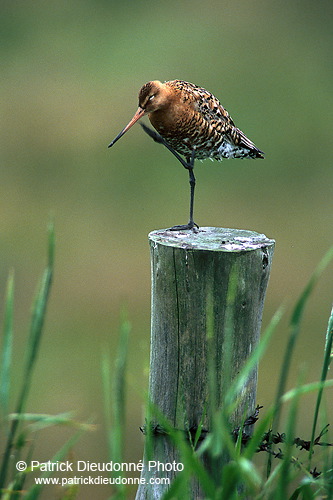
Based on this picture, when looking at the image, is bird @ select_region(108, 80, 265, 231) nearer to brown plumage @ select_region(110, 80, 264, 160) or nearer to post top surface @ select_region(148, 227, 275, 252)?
brown plumage @ select_region(110, 80, 264, 160)

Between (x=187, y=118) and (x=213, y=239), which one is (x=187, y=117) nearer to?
(x=187, y=118)

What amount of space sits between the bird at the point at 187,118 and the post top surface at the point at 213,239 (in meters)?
0.48

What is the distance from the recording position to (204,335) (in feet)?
5.97

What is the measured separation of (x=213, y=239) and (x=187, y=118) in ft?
2.99

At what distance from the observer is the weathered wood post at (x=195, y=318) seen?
5.90 feet

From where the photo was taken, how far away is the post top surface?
1863 millimetres

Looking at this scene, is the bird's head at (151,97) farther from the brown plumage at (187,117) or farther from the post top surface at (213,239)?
the post top surface at (213,239)

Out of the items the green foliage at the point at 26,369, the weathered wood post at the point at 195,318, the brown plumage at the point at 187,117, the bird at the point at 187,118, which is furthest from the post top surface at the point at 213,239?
the green foliage at the point at 26,369

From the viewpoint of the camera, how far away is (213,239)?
204 cm

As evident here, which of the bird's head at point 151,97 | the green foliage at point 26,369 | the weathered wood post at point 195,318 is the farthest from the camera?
the bird's head at point 151,97

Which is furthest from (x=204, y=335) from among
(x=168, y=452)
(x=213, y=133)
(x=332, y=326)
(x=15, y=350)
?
(x=15, y=350)

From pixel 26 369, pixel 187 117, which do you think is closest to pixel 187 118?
pixel 187 117

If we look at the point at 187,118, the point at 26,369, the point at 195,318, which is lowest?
the point at 195,318

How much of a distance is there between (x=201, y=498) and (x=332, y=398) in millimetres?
3875
